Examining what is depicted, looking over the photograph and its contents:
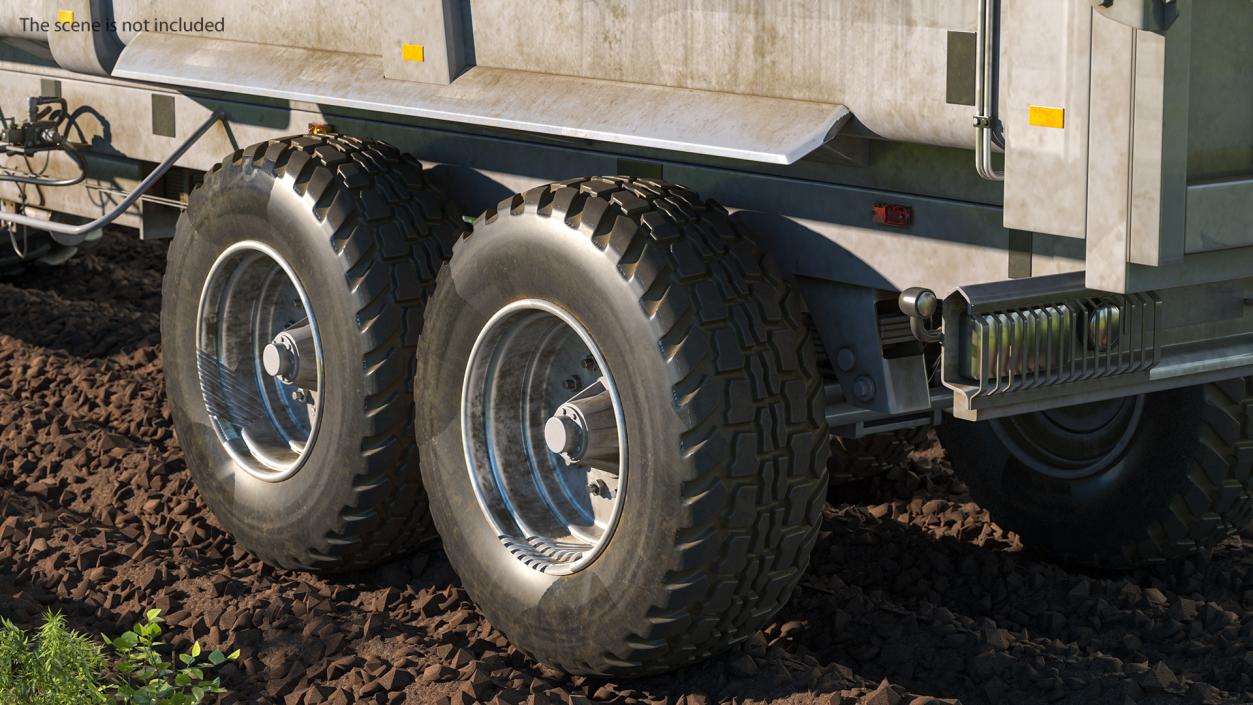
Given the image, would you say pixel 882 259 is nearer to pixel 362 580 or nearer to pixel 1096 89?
pixel 1096 89

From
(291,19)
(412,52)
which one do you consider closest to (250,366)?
(291,19)

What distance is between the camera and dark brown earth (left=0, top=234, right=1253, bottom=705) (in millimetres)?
4469

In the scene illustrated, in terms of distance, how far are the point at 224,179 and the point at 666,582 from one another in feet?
6.33

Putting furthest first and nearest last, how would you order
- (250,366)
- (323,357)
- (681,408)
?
(250,366)
(323,357)
(681,408)

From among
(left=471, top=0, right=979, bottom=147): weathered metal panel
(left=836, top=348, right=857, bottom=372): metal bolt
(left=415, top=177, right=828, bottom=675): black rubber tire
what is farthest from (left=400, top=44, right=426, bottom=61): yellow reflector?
(left=836, top=348, right=857, bottom=372): metal bolt

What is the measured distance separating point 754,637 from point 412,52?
5.65ft

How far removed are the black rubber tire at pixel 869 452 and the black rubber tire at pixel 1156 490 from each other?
18.8 inches

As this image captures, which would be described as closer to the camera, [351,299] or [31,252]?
[351,299]

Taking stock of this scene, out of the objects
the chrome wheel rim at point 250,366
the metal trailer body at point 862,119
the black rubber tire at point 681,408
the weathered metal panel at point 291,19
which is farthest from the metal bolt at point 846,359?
the chrome wheel rim at point 250,366

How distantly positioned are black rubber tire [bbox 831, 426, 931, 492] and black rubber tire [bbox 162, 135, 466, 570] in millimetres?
1527

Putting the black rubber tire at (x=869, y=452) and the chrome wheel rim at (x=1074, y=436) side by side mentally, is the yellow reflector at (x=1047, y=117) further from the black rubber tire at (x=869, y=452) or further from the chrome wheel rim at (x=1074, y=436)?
the black rubber tire at (x=869, y=452)

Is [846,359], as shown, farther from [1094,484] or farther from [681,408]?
[1094,484]

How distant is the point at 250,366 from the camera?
5562 millimetres

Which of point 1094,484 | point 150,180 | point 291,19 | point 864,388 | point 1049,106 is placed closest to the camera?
point 1049,106
